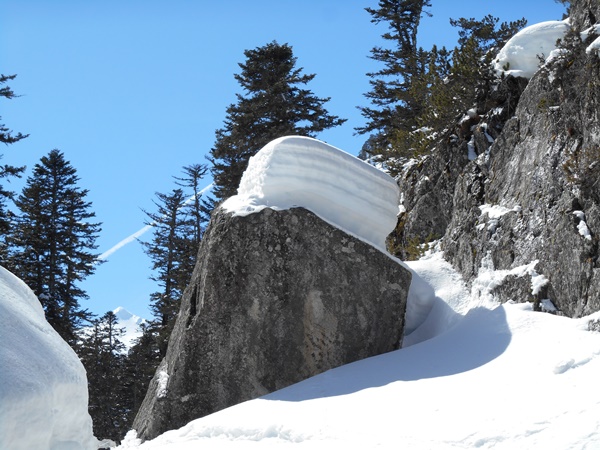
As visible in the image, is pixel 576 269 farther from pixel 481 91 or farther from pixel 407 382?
pixel 481 91

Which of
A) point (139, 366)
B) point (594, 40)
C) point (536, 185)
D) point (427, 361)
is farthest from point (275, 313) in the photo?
point (139, 366)

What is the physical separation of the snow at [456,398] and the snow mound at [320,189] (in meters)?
2.05

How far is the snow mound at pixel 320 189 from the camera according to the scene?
10969 millimetres

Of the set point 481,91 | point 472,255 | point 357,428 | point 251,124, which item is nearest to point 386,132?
point 251,124

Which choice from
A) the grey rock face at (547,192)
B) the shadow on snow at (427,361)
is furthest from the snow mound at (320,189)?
the shadow on snow at (427,361)

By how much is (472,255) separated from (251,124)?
514 inches

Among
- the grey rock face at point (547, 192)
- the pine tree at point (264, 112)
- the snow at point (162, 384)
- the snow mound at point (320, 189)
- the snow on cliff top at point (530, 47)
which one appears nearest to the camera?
the grey rock face at point (547, 192)

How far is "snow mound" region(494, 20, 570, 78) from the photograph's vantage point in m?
12.6

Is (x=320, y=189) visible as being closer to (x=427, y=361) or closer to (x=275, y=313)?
(x=275, y=313)

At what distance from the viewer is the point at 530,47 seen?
12.8 metres

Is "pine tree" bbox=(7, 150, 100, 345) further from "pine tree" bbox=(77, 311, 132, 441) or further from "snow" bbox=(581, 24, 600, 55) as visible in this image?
"snow" bbox=(581, 24, 600, 55)

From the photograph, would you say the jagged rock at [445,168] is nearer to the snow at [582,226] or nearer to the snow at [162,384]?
the snow at [582,226]

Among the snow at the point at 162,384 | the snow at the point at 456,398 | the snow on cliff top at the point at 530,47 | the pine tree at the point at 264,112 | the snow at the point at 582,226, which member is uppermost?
the pine tree at the point at 264,112

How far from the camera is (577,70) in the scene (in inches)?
394
